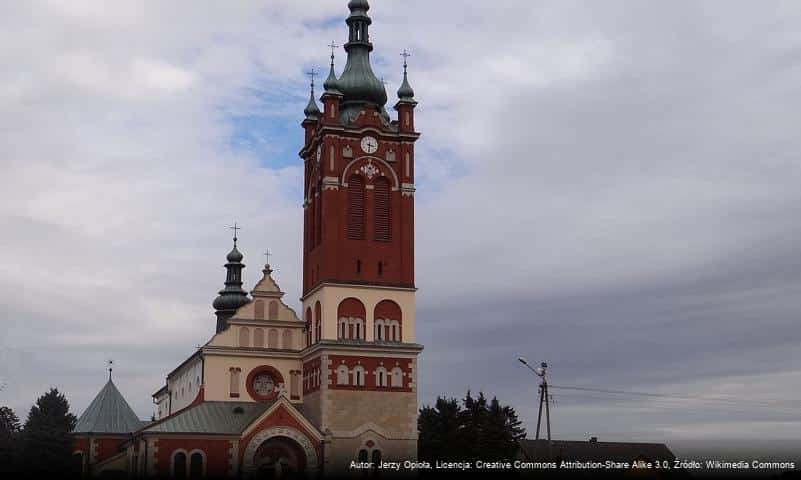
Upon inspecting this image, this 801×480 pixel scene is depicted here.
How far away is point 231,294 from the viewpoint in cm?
9269

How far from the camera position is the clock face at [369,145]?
74000mm

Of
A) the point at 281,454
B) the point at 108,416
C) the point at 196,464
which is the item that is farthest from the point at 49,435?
the point at 281,454

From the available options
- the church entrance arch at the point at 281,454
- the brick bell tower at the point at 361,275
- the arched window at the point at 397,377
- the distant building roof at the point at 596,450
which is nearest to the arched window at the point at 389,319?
the brick bell tower at the point at 361,275

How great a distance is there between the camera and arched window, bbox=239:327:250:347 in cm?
7462

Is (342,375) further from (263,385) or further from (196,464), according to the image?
(196,464)

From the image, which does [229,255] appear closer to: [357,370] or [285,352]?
[285,352]

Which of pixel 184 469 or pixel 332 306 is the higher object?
pixel 332 306

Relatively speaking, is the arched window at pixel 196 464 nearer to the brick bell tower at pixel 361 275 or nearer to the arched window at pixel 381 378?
the brick bell tower at pixel 361 275

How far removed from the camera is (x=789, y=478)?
111 feet

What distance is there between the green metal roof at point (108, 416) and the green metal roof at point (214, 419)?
21.5m

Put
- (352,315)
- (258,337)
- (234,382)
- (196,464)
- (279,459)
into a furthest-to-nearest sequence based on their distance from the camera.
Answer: (258,337) < (234,382) < (352,315) < (279,459) < (196,464)

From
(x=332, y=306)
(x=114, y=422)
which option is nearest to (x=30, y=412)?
(x=114, y=422)

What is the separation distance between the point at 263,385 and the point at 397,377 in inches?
371

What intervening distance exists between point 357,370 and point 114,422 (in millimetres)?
29860
